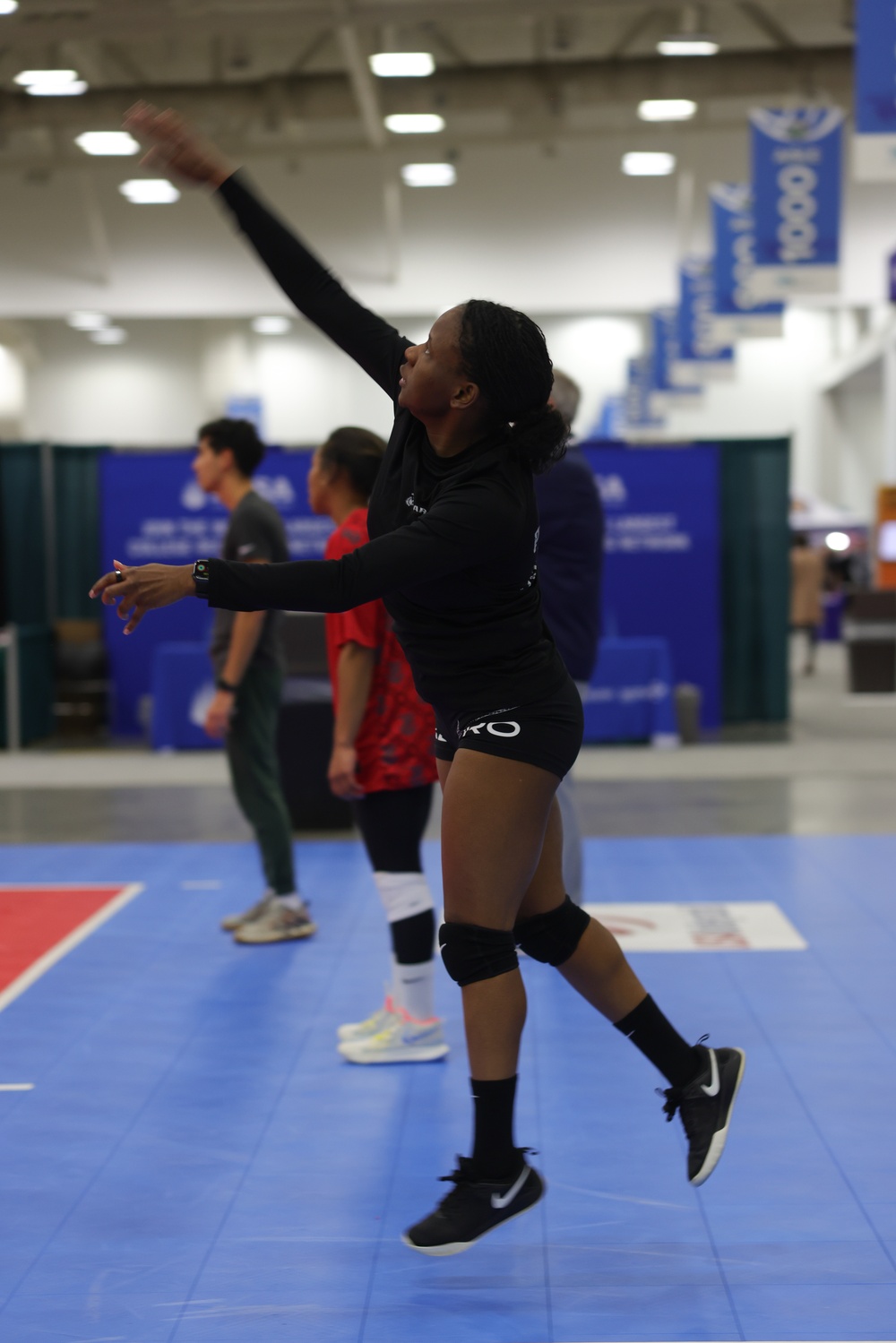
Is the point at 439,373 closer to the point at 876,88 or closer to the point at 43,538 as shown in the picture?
the point at 876,88

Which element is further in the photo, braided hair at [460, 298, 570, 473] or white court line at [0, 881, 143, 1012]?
white court line at [0, 881, 143, 1012]

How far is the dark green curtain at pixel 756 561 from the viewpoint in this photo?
1020 cm

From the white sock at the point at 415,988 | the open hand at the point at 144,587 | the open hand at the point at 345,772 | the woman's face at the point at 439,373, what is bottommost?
the white sock at the point at 415,988

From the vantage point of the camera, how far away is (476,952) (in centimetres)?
226

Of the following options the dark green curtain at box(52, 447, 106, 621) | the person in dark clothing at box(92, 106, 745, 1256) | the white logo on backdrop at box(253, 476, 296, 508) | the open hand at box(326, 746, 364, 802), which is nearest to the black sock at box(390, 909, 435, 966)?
the open hand at box(326, 746, 364, 802)

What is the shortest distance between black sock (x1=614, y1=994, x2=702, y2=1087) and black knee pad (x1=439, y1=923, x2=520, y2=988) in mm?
284

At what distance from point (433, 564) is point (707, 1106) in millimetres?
1072

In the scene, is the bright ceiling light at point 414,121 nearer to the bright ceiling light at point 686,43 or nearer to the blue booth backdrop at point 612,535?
the bright ceiling light at point 686,43

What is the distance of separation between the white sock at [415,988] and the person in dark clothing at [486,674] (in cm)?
100

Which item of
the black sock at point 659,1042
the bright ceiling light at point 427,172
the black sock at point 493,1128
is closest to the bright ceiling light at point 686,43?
the bright ceiling light at point 427,172

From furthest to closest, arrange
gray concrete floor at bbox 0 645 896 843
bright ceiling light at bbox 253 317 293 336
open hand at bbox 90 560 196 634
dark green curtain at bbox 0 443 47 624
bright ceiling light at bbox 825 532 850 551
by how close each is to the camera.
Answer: bright ceiling light at bbox 825 532 850 551
bright ceiling light at bbox 253 317 293 336
dark green curtain at bbox 0 443 47 624
gray concrete floor at bbox 0 645 896 843
open hand at bbox 90 560 196 634

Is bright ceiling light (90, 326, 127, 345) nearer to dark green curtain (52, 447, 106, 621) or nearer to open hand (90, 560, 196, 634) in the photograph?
dark green curtain (52, 447, 106, 621)

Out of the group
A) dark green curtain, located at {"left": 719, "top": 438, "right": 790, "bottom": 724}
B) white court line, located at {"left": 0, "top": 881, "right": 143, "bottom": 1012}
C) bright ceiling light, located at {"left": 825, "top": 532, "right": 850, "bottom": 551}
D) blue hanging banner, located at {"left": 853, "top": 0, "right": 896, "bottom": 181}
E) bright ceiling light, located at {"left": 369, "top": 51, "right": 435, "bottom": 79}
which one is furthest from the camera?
bright ceiling light, located at {"left": 825, "top": 532, "right": 850, "bottom": 551}

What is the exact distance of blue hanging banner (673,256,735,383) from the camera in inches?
599
